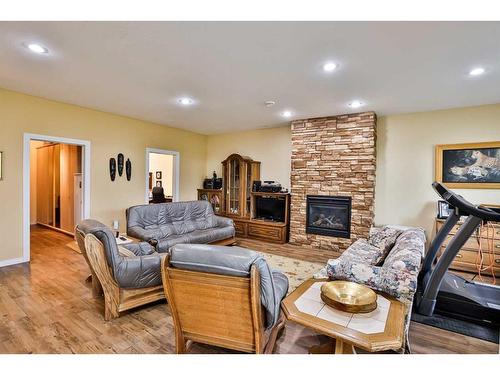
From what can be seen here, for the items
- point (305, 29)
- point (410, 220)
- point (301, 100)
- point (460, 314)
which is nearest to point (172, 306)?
point (305, 29)

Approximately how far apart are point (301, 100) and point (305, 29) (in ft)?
6.46

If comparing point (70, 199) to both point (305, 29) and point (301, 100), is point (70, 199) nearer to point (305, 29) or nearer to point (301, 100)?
point (301, 100)

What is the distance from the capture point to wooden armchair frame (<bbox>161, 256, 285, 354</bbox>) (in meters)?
1.62

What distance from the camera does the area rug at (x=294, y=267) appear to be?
3547mm

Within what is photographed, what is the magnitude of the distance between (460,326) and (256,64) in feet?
10.8

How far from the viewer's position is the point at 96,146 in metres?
4.86

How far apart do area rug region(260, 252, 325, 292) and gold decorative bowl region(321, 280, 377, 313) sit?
62.0 inches

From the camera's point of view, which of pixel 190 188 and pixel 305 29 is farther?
pixel 190 188

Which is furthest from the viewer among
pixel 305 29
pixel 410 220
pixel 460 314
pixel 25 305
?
pixel 410 220

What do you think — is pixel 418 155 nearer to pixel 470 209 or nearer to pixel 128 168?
pixel 470 209

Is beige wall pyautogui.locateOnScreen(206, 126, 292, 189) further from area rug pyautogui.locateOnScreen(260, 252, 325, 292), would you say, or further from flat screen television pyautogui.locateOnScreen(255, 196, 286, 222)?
area rug pyautogui.locateOnScreen(260, 252, 325, 292)

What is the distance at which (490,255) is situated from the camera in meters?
3.71

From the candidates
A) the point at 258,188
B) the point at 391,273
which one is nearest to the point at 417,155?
the point at 258,188

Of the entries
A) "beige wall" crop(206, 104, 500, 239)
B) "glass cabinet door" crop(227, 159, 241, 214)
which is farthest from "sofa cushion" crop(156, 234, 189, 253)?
"beige wall" crop(206, 104, 500, 239)
